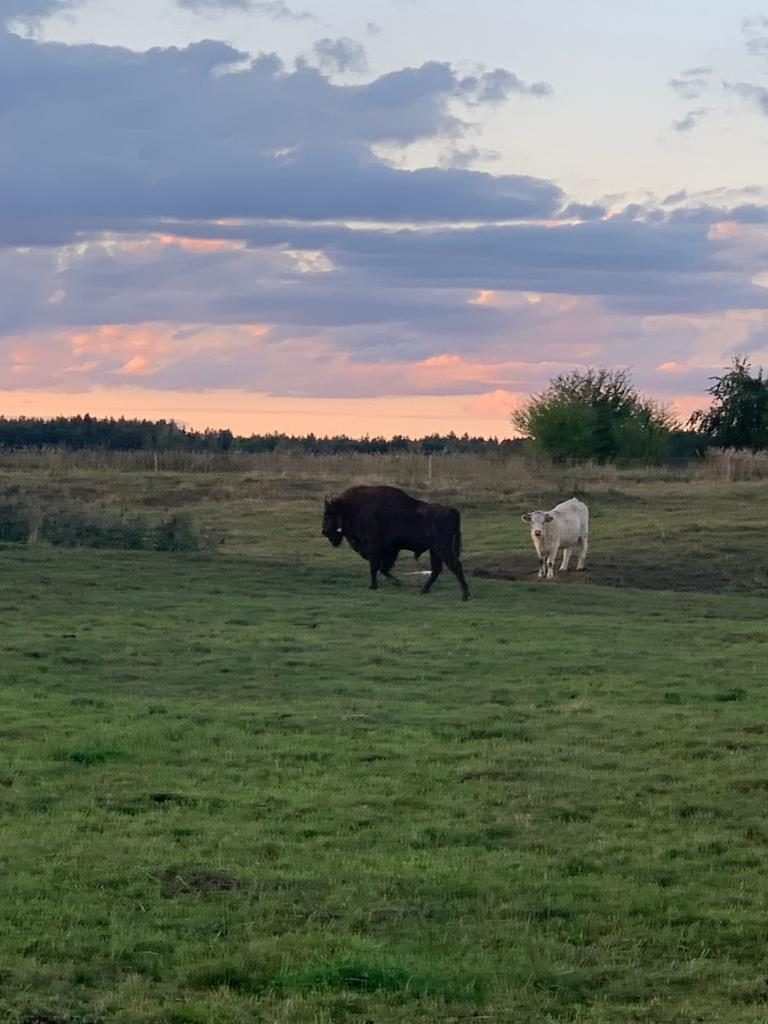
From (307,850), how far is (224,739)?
10.8 ft

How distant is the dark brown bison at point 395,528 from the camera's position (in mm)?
23344

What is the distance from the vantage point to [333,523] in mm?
24812

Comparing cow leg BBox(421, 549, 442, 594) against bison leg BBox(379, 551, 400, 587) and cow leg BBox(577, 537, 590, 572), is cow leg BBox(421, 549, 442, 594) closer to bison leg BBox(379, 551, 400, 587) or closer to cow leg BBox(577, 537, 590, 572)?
bison leg BBox(379, 551, 400, 587)

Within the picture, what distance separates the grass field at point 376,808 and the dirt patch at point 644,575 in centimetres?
439

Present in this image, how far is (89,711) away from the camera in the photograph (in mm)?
12516

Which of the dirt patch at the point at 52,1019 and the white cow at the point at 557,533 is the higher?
the white cow at the point at 557,533

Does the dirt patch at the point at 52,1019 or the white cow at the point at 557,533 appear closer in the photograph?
the dirt patch at the point at 52,1019

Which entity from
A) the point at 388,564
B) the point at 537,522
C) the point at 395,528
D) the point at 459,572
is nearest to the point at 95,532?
the point at 388,564

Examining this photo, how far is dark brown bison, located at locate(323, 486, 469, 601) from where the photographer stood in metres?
23.3

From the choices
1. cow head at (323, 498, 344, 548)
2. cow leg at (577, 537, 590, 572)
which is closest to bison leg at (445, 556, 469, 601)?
cow head at (323, 498, 344, 548)

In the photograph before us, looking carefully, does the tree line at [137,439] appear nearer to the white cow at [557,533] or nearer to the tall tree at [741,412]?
the tall tree at [741,412]

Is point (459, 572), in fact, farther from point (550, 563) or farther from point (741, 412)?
point (741, 412)

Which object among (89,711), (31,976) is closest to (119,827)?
(31,976)

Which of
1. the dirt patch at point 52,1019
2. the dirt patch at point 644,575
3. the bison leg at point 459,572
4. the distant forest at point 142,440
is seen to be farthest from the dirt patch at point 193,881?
the distant forest at point 142,440
